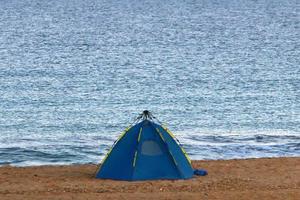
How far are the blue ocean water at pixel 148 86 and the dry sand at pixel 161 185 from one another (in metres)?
3.55

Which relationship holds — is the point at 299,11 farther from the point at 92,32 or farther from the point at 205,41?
the point at 205,41

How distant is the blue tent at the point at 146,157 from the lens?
2611 cm

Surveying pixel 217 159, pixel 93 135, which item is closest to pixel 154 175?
pixel 217 159

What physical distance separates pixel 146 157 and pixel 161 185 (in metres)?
1.28

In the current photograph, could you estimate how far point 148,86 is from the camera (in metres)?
54.1

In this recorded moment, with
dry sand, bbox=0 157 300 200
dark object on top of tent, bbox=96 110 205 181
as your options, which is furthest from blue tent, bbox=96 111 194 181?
dry sand, bbox=0 157 300 200

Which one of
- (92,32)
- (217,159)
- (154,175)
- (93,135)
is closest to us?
(154,175)

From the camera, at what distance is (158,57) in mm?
71562

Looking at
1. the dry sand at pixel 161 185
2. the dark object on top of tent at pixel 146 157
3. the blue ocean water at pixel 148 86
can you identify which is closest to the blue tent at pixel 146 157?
the dark object on top of tent at pixel 146 157

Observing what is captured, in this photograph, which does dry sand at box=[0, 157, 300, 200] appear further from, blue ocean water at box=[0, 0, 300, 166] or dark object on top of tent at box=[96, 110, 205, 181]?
blue ocean water at box=[0, 0, 300, 166]

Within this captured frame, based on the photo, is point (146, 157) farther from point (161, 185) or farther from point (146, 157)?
point (161, 185)

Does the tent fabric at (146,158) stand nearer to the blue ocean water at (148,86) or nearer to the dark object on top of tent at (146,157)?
the dark object on top of tent at (146,157)

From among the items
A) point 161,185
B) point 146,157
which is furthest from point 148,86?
point 161,185

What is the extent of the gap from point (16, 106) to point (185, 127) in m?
9.60
